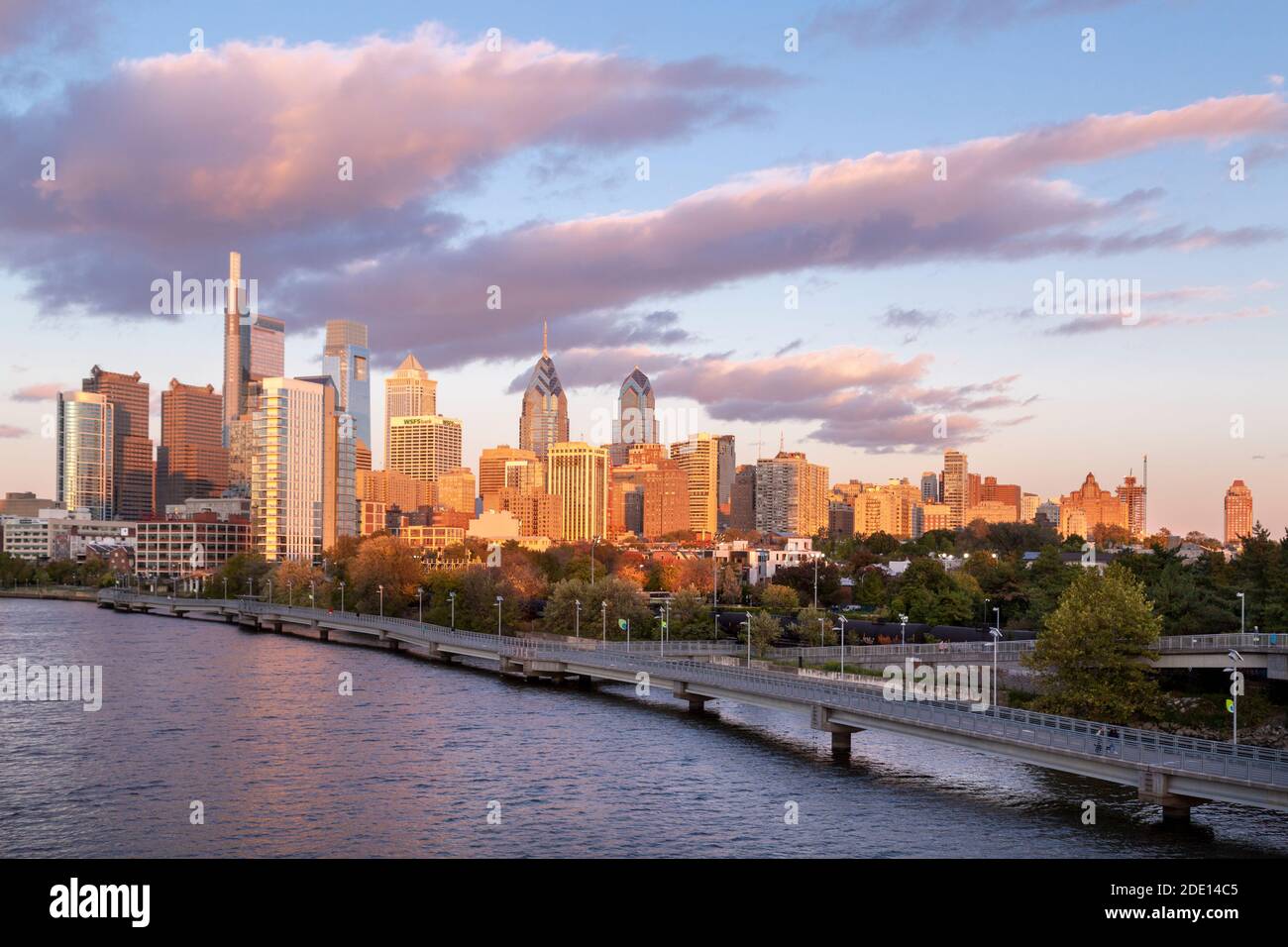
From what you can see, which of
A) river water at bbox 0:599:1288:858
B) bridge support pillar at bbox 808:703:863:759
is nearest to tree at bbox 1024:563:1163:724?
river water at bbox 0:599:1288:858

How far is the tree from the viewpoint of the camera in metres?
54.4

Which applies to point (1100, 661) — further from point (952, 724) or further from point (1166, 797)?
point (1166, 797)

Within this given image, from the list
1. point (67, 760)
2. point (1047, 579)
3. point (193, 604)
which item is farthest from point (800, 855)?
point (193, 604)

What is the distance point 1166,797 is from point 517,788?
23564 mm

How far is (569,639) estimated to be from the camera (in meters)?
92.9

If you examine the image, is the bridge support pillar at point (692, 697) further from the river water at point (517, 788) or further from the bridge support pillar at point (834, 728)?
the bridge support pillar at point (834, 728)

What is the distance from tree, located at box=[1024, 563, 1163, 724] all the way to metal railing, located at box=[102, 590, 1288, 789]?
269 centimetres

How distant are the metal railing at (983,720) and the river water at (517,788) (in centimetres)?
223

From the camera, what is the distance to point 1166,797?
38844 mm

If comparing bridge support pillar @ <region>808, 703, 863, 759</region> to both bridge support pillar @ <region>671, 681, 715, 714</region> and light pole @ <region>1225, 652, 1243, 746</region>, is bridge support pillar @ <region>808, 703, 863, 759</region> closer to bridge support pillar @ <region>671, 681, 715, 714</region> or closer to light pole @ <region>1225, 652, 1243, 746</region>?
bridge support pillar @ <region>671, 681, 715, 714</region>

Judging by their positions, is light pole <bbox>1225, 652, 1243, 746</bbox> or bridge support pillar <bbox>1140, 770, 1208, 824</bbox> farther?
light pole <bbox>1225, 652, 1243, 746</bbox>
